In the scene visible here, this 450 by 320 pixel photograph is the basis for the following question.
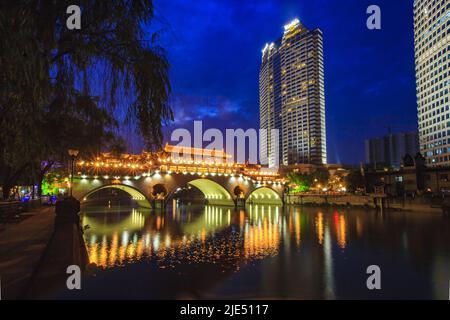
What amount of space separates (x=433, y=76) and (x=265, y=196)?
197 ft

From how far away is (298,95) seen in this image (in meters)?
144

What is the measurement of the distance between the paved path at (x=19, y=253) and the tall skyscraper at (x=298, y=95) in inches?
5242

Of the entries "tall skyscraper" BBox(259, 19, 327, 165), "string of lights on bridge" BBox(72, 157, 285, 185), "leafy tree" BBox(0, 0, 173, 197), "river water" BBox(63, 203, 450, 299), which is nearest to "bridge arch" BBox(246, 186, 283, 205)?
"string of lights on bridge" BBox(72, 157, 285, 185)

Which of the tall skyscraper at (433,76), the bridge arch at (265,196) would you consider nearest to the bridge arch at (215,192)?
the bridge arch at (265,196)

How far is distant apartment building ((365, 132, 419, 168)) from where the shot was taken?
140m

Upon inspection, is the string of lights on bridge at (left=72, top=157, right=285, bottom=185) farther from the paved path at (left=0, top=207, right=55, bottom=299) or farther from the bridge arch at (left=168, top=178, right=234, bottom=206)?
the paved path at (left=0, top=207, right=55, bottom=299)

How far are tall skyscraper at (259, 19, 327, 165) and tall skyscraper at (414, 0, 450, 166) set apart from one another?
163ft

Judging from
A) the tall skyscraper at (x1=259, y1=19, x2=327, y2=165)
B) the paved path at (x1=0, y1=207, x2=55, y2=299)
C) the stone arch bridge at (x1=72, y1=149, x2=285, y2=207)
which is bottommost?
the paved path at (x1=0, y1=207, x2=55, y2=299)

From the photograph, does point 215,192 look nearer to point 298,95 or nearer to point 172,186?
point 172,186

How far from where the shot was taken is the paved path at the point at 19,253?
722 cm

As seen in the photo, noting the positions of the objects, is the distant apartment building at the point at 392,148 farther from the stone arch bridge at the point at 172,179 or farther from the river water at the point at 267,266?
the river water at the point at 267,266

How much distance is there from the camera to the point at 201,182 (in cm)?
7456

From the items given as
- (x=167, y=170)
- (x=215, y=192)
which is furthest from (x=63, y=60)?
(x=215, y=192)
